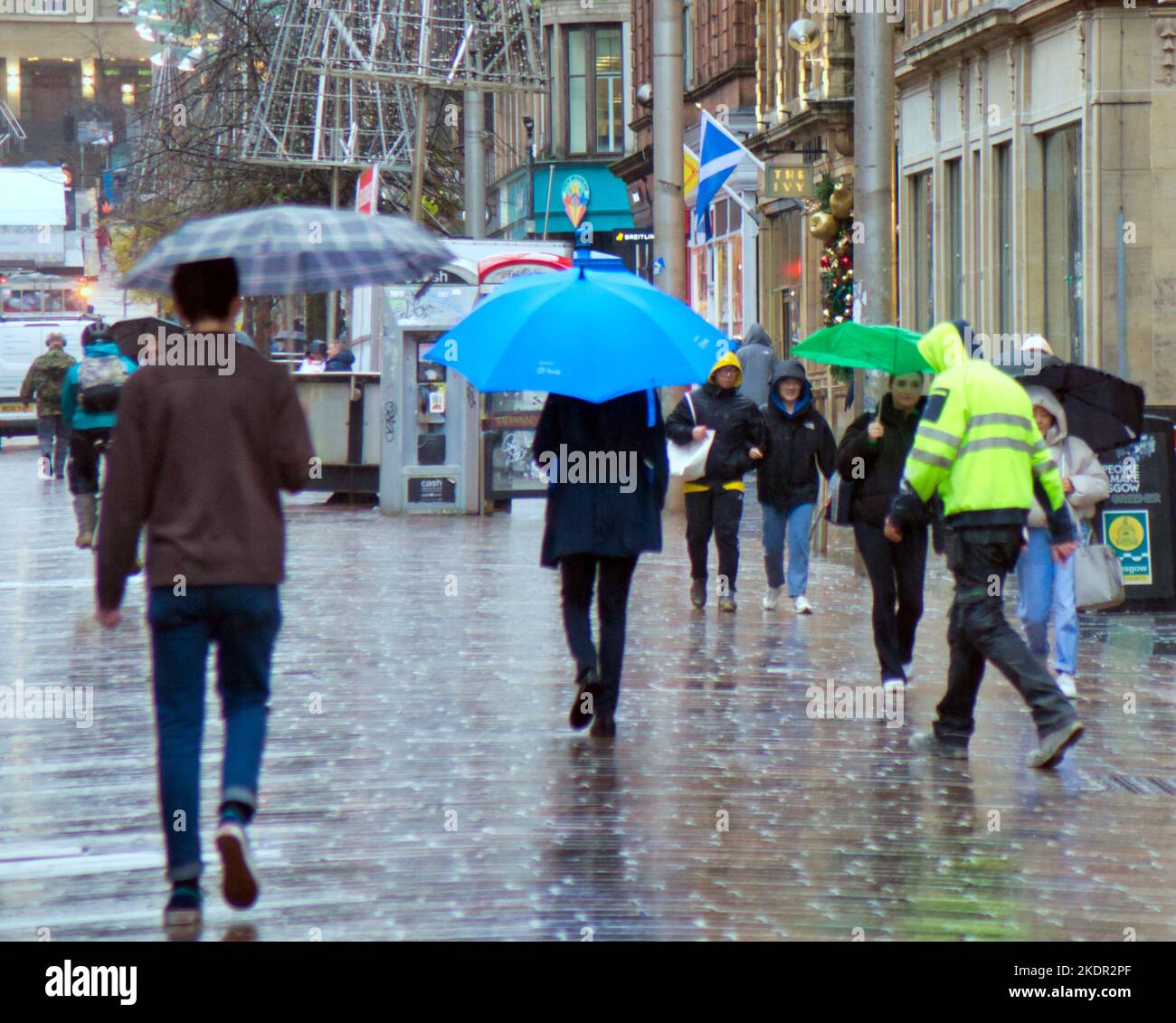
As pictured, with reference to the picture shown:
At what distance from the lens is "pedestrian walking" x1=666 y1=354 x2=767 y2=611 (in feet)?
48.6

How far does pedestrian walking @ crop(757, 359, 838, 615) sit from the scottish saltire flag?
1171 cm

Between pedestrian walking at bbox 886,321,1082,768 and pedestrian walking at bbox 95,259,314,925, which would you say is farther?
pedestrian walking at bbox 886,321,1082,768

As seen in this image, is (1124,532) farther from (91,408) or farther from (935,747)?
(91,408)

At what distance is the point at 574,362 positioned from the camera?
9211mm

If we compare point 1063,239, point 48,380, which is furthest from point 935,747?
point 48,380

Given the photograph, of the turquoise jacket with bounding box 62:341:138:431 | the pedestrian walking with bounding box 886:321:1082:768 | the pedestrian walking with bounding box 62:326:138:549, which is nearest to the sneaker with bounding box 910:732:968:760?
the pedestrian walking with bounding box 886:321:1082:768

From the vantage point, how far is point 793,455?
1488 cm

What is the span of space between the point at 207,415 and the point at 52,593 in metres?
9.67

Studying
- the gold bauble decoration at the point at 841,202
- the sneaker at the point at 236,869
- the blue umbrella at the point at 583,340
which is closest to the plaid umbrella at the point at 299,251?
the blue umbrella at the point at 583,340

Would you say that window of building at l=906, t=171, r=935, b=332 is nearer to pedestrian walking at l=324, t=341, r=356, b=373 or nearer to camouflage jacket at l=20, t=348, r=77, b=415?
pedestrian walking at l=324, t=341, r=356, b=373

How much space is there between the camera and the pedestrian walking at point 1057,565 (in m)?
10.9

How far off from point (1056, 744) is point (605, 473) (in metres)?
2.19

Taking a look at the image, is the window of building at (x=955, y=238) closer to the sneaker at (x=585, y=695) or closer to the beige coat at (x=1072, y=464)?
the beige coat at (x=1072, y=464)
